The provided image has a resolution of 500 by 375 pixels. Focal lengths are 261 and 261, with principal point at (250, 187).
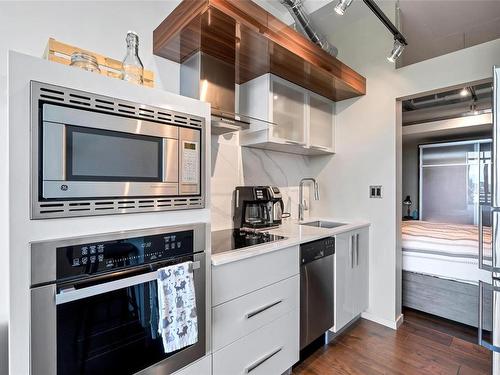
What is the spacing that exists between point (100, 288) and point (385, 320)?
2.38 m

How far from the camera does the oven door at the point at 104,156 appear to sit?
2.63 ft

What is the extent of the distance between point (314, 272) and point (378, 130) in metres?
1.46

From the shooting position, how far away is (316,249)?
1812mm

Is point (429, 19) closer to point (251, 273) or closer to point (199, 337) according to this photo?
point (251, 273)

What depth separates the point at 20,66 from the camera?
2.48 ft

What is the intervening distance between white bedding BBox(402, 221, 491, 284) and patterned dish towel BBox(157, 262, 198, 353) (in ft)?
7.52

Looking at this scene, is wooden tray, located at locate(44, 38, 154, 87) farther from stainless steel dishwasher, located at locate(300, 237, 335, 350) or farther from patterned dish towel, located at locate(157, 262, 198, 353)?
stainless steel dishwasher, located at locate(300, 237, 335, 350)

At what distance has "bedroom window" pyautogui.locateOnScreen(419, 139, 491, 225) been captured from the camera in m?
4.71

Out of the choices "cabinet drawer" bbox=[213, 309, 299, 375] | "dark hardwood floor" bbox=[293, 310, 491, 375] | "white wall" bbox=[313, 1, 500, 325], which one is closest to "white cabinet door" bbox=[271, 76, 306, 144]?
"white wall" bbox=[313, 1, 500, 325]

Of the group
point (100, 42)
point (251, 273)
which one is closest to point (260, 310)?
point (251, 273)

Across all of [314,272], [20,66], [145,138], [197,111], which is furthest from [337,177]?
[20,66]

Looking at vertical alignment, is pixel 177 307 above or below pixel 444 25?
below

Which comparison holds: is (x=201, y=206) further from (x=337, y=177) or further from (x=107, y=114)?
(x=337, y=177)

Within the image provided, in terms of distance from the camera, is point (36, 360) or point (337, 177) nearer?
point (36, 360)
